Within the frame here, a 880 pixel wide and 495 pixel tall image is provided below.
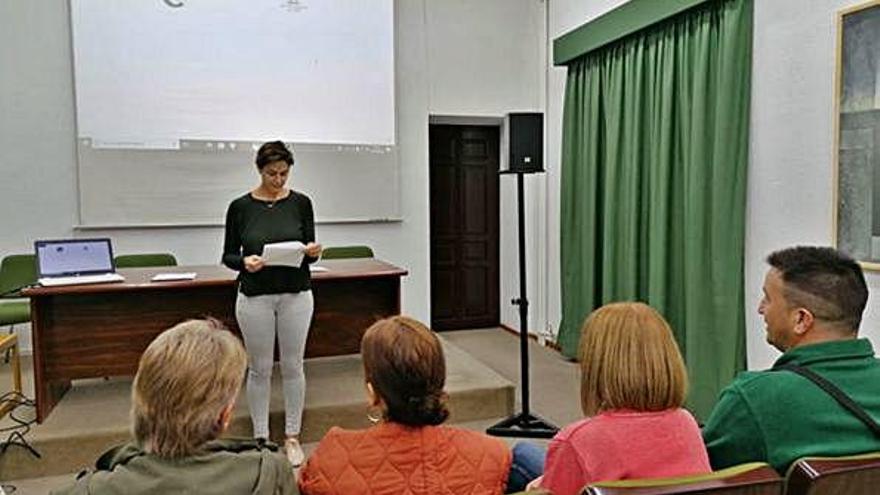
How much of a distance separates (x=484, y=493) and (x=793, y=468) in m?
0.59

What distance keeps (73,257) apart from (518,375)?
2974 mm

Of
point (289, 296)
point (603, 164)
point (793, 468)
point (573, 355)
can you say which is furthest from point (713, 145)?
point (793, 468)

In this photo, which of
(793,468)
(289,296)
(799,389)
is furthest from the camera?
(289,296)

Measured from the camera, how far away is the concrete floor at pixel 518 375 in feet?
10.1

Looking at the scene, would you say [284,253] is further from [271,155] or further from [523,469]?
[523,469]

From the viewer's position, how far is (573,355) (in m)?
5.21

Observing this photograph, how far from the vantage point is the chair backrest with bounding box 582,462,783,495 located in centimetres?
113

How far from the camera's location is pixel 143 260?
4754 mm

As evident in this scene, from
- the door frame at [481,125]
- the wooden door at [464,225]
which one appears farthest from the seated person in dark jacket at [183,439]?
the wooden door at [464,225]

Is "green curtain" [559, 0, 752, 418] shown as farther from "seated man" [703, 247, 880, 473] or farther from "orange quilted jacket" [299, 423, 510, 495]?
"orange quilted jacket" [299, 423, 510, 495]

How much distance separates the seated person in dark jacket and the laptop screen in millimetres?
2631

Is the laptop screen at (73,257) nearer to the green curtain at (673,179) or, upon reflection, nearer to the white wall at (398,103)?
the white wall at (398,103)

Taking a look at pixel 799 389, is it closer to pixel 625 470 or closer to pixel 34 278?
pixel 625 470

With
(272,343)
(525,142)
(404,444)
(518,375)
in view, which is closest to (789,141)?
(525,142)
